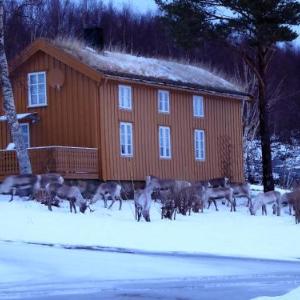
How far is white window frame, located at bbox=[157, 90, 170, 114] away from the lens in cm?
3956

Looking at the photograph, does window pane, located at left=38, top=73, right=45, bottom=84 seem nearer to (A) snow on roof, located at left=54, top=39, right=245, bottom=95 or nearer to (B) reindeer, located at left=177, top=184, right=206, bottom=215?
(A) snow on roof, located at left=54, top=39, right=245, bottom=95

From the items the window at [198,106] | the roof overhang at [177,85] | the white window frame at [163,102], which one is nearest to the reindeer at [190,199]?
the roof overhang at [177,85]

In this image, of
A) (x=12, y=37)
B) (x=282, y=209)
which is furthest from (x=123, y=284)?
(x=12, y=37)

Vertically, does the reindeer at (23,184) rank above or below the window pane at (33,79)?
below

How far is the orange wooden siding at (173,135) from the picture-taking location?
3616cm

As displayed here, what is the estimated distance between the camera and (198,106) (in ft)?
138

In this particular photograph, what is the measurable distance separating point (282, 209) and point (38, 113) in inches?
464

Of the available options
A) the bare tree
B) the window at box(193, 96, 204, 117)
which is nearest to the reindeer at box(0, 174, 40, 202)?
the bare tree

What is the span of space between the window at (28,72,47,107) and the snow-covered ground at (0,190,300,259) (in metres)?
10.7

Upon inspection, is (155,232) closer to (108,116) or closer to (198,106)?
(108,116)

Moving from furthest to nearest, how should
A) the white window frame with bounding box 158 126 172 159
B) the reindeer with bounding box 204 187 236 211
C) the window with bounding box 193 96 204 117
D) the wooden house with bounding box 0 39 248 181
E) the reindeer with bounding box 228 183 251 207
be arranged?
the window with bounding box 193 96 204 117 < the white window frame with bounding box 158 126 172 159 < the wooden house with bounding box 0 39 248 181 < the reindeer with bounding box 228 183 251 207 < the reindeer with bounding box 204 187 236 211

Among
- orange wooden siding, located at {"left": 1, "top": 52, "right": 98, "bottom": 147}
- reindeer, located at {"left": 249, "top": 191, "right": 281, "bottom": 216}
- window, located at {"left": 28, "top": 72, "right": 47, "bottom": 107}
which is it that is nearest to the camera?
reindeer, located at {"left": 249, "top": 191, "right": 281, "bottom": 216}

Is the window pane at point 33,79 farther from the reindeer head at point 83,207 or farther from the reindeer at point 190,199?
the reindeer head at point 83,207

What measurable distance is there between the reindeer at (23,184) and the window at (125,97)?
8.48 meters
